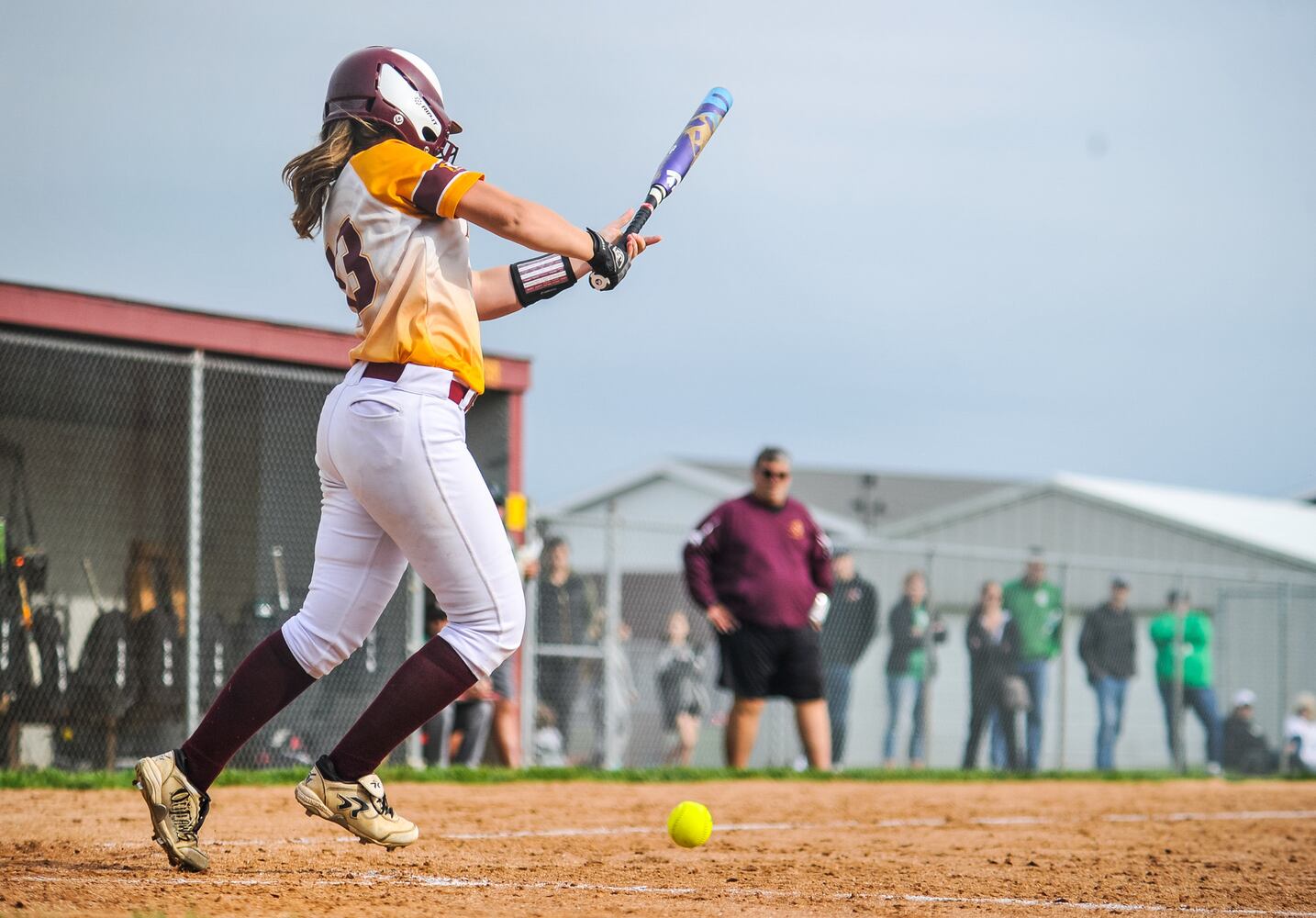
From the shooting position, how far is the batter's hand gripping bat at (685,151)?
5.04 meters

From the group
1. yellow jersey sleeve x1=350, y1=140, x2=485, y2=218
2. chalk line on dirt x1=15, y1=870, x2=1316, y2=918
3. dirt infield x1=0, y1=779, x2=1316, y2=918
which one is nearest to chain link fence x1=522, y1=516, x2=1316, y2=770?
dirt infield x1=0, y1=779, x2=1316, y2=918

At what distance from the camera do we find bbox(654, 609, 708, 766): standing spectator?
13.5 meters

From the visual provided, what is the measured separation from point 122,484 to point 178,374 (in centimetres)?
80

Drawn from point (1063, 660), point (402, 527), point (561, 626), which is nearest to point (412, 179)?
point (402, 527)

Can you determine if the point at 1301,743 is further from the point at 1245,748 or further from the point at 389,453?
the point at 389,453

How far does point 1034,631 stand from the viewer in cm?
1403

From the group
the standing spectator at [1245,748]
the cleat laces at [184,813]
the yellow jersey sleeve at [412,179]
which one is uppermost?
the yellow jersey sleeve at [412,179]

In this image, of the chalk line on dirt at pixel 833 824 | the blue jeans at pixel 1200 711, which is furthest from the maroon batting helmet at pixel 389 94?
the blue jeans at pixel 1200 711

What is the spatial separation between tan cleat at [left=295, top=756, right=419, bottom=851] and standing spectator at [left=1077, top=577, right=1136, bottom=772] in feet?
36.6

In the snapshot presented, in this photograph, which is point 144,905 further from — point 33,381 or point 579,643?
point 579,643

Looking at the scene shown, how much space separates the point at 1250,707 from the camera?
56.1 ft

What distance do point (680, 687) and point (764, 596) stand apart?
415 centimetres

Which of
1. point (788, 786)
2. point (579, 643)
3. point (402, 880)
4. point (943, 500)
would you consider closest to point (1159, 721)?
point (579, 643)

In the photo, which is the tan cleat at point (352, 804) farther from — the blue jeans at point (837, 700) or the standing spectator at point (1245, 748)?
the standing spectator at point (1245, 748)
